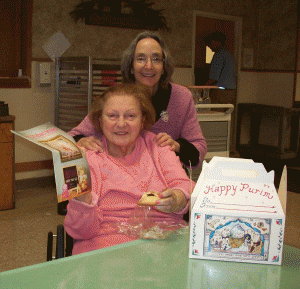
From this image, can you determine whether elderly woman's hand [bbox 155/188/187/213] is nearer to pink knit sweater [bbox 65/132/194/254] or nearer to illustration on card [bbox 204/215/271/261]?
pink knit sweater [bbox 65/132/194/254]

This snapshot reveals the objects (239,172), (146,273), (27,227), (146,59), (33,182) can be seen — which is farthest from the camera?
(33,182)

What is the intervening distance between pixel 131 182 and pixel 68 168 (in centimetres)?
55

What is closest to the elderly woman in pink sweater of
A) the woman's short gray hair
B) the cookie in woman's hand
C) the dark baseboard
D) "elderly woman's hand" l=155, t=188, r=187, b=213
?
"elderly woman's hand" l=155, t=188, r=187, b=213

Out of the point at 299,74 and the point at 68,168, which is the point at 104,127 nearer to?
the point at 68,168

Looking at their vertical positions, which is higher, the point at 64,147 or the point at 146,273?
the point at 64,147

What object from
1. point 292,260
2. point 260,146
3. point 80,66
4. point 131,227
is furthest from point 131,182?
point 260,146

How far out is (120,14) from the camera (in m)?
4.57

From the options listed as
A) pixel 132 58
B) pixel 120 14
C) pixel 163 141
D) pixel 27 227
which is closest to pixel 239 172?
pixel 163 141

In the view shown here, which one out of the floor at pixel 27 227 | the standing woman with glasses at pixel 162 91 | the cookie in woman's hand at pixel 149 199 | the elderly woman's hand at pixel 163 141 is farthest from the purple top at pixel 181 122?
the floor at pixel 27 227

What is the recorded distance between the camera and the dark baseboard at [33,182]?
4160mm

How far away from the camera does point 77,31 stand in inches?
170

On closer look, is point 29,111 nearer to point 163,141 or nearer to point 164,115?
point 164,115

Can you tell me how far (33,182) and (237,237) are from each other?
358cm

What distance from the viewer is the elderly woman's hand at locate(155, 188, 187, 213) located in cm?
126
